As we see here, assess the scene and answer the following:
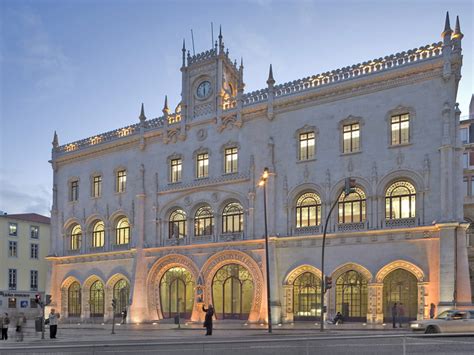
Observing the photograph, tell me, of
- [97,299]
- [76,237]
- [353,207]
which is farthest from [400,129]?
[76,237]

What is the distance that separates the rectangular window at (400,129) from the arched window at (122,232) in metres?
23.7

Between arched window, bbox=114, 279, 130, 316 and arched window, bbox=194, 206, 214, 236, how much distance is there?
8883mm

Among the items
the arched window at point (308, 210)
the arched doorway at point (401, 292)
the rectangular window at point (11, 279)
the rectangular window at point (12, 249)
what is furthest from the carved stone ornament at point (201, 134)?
the rectangular window at point (11, 279)

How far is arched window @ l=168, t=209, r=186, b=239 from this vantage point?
45.8 metres

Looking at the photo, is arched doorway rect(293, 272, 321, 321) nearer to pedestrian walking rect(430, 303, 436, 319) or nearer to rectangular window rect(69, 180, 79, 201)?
pedestrian walking rect(430, 303, 436, 319)

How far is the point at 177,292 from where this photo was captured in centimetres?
4572

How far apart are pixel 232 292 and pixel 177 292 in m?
5.47

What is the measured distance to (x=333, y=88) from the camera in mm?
39062

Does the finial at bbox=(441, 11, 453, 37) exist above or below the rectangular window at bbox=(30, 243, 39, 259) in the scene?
above

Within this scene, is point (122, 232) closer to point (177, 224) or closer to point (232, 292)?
point (177, 224)

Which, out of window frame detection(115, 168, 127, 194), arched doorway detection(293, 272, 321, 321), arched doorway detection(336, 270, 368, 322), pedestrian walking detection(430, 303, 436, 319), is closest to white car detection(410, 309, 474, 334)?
pedestrian walking detection(430, 303, 436, 319)

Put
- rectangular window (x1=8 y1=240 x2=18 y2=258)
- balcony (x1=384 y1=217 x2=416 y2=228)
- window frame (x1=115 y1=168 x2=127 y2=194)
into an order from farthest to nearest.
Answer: rectangular window (x1=8 y1=240 x2=18 y2=258) < window frame (x1=115 y1=168 x2=127 y2=194) < balcony (x1=384 y1=217 x2=416 y2=228)

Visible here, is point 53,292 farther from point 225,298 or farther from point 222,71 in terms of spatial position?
point 222,71

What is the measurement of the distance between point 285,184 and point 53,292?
26335 millimetres
